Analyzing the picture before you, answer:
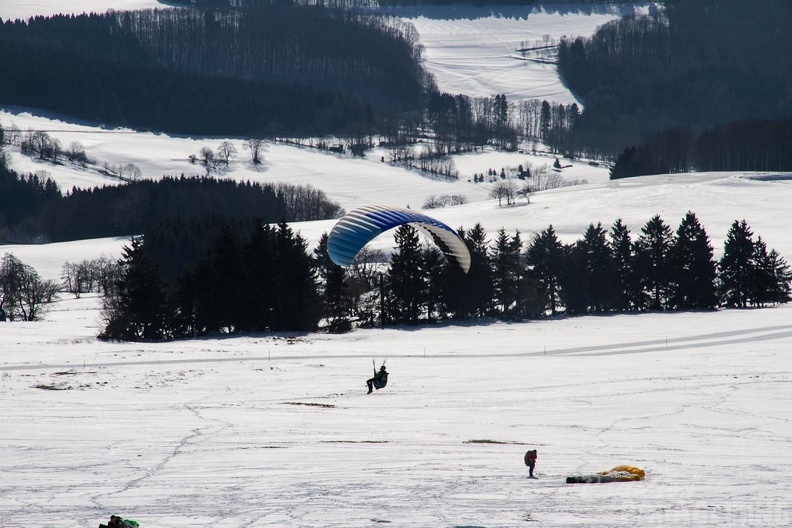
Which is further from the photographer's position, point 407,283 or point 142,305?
point 407,283

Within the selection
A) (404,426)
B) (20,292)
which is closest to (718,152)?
(20,292)

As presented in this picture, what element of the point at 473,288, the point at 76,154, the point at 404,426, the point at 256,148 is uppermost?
the point at 256,148

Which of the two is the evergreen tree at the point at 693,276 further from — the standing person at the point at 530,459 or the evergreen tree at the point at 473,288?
the standing person at the point at 530,459

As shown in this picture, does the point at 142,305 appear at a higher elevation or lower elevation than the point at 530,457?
lower

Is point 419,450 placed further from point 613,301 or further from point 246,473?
point 613,301

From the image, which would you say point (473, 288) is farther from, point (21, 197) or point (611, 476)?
point (21, 197)

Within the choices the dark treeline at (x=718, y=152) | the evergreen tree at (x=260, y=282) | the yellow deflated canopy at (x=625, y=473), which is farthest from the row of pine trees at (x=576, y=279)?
the dark treeline at (x=718, y=152)

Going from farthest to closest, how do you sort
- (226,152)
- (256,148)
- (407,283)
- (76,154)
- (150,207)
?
(256,148) → (226,152) → (76,154) → (150,207) → (407,283)
